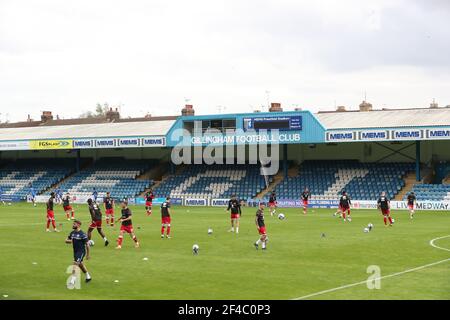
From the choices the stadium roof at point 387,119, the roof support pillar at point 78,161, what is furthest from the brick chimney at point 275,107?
the roof support pillar at point 78,161

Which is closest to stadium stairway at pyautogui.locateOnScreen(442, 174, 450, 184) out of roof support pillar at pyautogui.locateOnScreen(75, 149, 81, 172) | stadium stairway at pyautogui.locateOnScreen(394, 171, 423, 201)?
stadium stairway at pyautogui.locateOnScreen(394, 171, 423, 201)

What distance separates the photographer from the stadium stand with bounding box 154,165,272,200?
213 feet

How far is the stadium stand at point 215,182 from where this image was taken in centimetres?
6506

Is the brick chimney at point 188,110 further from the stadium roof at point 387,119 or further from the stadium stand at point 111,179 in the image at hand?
the stadium roof at point 387,119

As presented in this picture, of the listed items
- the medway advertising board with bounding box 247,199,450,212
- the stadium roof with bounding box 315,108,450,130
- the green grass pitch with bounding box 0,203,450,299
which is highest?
the stadium roof with bounding box 315,108,450,130

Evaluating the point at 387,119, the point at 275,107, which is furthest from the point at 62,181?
the point at 387,119

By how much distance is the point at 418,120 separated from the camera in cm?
5834

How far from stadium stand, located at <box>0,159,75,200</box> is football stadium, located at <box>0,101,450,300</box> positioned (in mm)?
275

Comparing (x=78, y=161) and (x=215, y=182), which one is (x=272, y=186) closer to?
(x=215, y=182)

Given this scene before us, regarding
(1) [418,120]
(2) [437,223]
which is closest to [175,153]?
(1) [418,120]

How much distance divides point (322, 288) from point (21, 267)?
1104 centimetres

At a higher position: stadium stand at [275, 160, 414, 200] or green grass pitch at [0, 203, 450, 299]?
stadium stand at [275, 160, 414, 200]

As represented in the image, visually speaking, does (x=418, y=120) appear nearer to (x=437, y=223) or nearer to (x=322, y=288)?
(x=437, y=223)

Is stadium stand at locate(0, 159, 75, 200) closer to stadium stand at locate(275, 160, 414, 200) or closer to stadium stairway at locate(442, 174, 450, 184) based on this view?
stadium stand at locate(275, 160, 414, 200)
